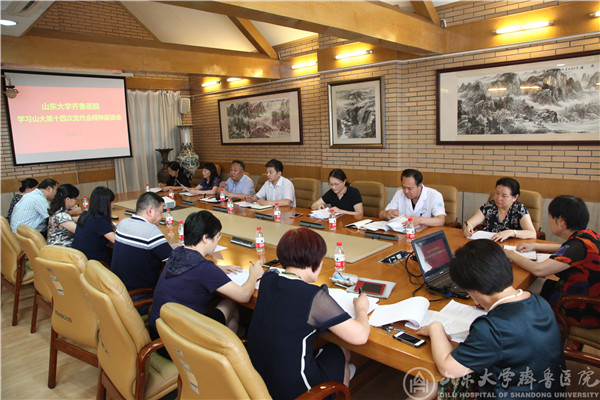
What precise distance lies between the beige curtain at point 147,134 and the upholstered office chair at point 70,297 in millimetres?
5866

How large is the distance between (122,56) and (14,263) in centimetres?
291

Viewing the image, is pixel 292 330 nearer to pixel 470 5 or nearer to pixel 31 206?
pixel 31 206

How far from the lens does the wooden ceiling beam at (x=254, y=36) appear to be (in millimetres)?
6555

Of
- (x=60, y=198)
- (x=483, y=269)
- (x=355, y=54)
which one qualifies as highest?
(x=355, y=54)

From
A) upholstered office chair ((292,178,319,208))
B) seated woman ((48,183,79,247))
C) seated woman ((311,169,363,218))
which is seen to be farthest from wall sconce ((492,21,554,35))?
seated woman ((48,183,79,247))

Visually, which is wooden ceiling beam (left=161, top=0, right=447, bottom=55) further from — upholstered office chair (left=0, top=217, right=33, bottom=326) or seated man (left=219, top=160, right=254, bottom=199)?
upholstered office chair (left=0, top=217, right=33, bottom=326)

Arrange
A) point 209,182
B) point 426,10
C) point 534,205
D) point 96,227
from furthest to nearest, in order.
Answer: point 209,182 < point 426,10 < point 534,205 < point 96,227

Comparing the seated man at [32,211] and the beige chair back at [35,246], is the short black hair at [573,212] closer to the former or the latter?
the beige chair back at [35,246]

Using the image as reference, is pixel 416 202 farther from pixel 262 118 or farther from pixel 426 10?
pixel 262 118

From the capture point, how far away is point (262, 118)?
24.0 ft

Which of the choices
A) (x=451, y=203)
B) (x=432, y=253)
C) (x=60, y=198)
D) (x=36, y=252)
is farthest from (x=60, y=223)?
(x=451, y=203)

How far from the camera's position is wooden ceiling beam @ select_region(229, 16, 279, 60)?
655 centimetres

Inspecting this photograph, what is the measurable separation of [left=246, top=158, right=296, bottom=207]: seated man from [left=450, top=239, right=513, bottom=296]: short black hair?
10.6 ft

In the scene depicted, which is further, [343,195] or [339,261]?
[343,195]
